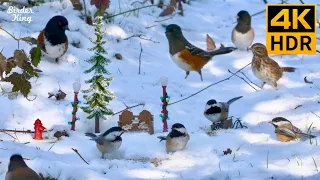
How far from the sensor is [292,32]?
8633 mm

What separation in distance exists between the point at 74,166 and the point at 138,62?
3.70 meters

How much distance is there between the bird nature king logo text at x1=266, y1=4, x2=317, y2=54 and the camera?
8.77 meters

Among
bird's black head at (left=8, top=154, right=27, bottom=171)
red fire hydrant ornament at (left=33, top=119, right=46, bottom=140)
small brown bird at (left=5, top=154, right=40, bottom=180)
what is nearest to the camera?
small brown bird at (left=5, top=154, right=40, bottom=180)

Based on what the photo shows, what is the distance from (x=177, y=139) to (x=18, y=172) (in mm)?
1696

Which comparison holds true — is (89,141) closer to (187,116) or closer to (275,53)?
(187,116)

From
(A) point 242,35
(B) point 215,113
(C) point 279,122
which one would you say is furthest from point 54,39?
(C) point 279,122

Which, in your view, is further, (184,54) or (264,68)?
(184,54)

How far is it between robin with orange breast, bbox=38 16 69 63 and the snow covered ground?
192 millimetres

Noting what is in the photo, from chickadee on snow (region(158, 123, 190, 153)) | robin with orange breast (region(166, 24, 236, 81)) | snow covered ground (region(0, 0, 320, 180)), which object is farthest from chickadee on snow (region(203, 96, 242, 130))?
robin with orange breast (region(166, 24, 236, 81))

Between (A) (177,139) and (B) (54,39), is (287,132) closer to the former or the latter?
(A) (177,139)

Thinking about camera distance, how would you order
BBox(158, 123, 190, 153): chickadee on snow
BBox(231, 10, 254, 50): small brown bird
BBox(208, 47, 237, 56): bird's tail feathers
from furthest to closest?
BBox(231, 10, 254, 50): small brown bird → BBox(208, 47, 237, 56): bird's tail feathers → BBox(158, 123, 190, 153): chickadee on snow

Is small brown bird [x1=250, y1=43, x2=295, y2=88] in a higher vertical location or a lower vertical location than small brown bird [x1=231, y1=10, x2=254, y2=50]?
lower

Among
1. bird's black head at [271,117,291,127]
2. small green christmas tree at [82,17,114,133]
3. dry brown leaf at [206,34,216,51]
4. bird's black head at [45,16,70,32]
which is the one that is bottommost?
bird's black head at [271,117,291,127]

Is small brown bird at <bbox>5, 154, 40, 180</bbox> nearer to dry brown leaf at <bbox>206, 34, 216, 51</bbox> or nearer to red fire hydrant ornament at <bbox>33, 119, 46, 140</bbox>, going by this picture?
red fire hydrant ornament at <bbox>33, 119, 46, 140</bbox>
